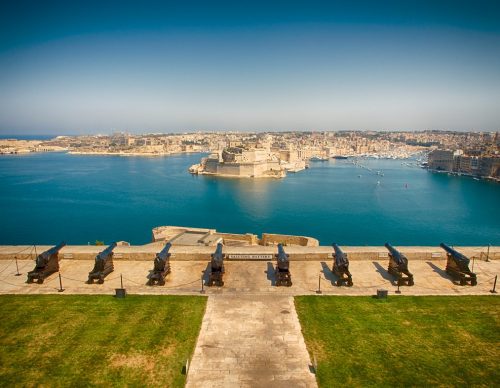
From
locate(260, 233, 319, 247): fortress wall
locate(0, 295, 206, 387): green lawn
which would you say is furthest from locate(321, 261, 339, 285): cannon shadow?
locate(260, 233, 319, 247): fortress wall

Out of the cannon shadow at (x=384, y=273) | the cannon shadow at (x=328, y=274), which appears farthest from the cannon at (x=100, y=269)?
the cannon shadow at (x=384, y=273)

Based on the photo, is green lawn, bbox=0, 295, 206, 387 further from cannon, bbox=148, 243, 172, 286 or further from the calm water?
the calm water

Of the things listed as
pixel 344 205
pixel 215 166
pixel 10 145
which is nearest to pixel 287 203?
pixel 344 205

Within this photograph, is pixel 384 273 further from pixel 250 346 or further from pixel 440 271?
pixel 250 346

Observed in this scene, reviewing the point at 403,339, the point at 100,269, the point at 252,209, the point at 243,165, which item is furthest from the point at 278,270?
the point at 243,165

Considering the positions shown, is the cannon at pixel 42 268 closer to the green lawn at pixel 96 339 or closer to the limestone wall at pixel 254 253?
the green lawn at pixel 96 339

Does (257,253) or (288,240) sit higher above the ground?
(257,253)

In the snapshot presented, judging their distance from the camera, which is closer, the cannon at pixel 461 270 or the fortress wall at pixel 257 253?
the cannon at pixel 461 270
